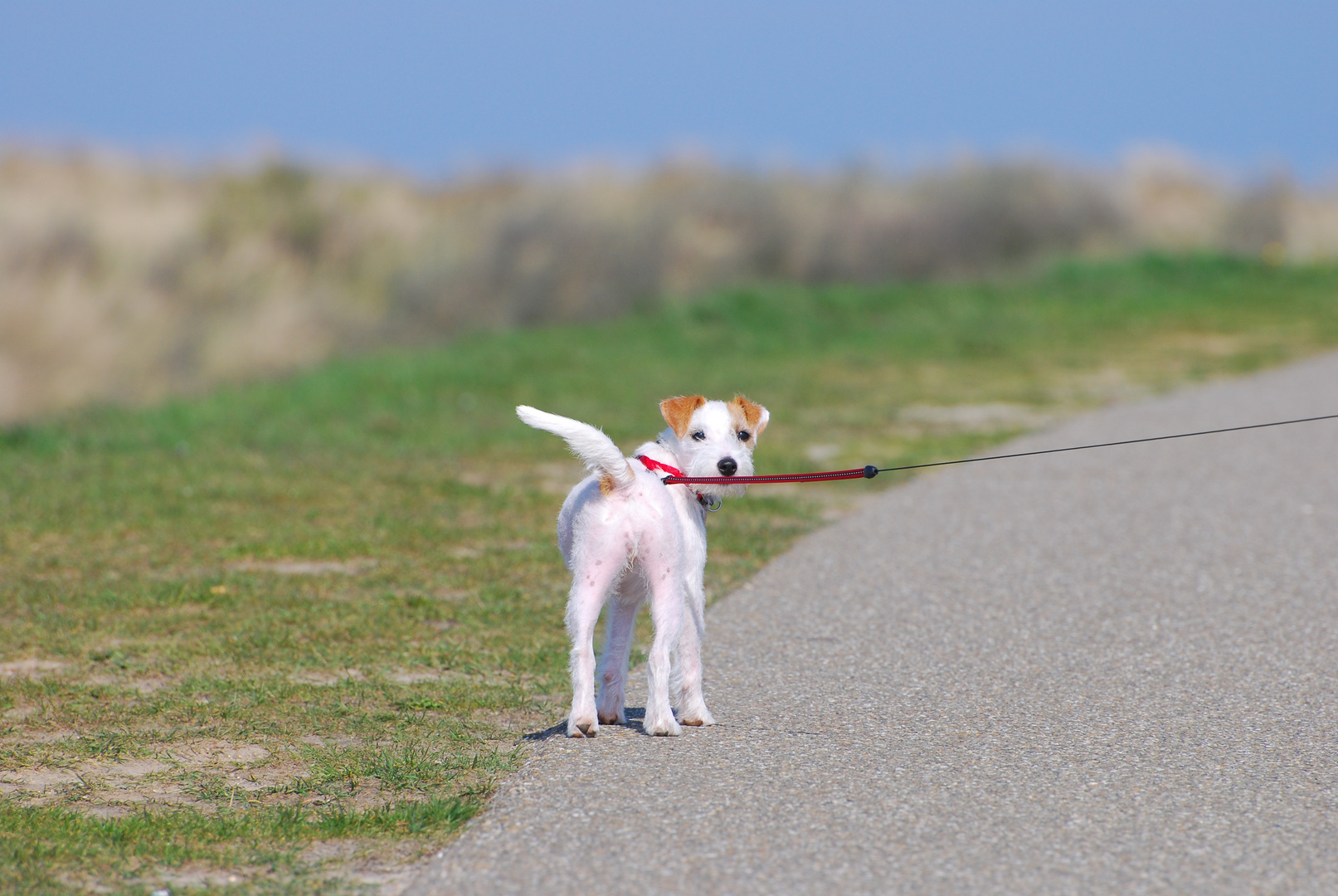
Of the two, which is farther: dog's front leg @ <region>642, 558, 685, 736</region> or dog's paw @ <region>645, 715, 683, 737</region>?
dog's paw @ <region>645, 715, 683, 737</region>

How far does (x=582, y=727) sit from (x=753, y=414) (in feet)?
4.09

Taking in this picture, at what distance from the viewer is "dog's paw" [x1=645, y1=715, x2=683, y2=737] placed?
15.4 ft

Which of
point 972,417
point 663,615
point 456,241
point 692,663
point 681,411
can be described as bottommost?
point 692,663

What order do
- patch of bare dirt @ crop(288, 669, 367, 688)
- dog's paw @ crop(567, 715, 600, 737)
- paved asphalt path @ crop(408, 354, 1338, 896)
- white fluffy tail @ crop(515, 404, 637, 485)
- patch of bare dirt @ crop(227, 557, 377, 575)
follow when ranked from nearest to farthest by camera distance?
paved asphalt path @ crop(408, 354, 1338, 896), white fluffy tail @ crop(515, 404, 637, 485), dog's paw @ crop(567, 715, 600, 737), patch of bare dirt @ crop(288, 669, 367, 688), patch of bare dirt @ crop(227, 557, 377, 575)

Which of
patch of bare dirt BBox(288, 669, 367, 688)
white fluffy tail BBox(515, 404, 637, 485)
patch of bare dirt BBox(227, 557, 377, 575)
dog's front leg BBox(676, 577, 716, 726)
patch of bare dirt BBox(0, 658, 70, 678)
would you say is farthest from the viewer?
patch of bare dirt BBox(227, 557, 377, 575)

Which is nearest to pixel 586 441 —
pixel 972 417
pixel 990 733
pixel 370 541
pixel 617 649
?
pixel 617 649

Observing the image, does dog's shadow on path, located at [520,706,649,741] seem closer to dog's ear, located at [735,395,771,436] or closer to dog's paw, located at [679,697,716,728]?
dog's paw, located at [679,697,716,728]

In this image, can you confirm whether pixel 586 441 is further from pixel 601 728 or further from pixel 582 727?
pixel 601 728

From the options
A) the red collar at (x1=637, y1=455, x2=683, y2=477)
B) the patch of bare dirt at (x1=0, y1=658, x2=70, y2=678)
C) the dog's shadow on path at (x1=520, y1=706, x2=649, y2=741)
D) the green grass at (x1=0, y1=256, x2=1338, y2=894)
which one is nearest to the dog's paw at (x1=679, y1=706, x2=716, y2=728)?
the dog's shadow on path at (x1=520, y1=706, x2=649, y2=741)

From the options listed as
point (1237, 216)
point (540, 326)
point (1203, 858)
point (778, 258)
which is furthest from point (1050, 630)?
point (1237, 216)

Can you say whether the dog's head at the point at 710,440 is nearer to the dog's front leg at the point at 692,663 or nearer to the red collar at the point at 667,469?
the red collar at the point at 667,469

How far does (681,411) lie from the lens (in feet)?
15.8

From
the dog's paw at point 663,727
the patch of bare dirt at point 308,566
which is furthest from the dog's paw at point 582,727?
the patch of bare dirt at point 308,566

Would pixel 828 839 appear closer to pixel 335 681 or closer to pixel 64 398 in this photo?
pixel 335 681
